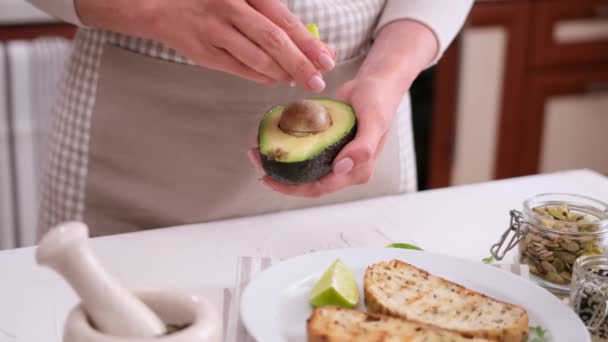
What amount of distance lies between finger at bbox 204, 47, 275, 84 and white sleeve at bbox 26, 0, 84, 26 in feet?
0.67

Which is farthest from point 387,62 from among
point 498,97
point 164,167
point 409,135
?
point 498,97

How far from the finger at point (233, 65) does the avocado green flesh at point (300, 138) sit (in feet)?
0.14

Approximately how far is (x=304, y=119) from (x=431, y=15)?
32 centimetres

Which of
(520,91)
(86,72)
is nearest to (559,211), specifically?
(86,72)

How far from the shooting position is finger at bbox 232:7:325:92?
829 mm

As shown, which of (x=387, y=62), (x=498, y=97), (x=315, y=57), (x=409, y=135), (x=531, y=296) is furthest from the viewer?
(x=498, y=97)

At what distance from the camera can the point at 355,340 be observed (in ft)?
1.99

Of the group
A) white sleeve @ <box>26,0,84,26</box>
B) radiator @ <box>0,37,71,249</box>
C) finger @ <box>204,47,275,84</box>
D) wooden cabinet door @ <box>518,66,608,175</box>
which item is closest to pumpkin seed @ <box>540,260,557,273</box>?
finger @ <box>204,47,275,84</box>

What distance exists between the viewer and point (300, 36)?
0.85 meters

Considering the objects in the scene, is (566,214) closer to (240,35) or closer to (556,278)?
(556,278)

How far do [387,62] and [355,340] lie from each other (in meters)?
0.46

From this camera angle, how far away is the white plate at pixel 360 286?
649mm

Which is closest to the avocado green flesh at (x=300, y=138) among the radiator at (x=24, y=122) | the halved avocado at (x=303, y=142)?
the halved avocado at (x=303, y=142)

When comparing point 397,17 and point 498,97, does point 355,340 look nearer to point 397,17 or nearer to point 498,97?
point 397,17
